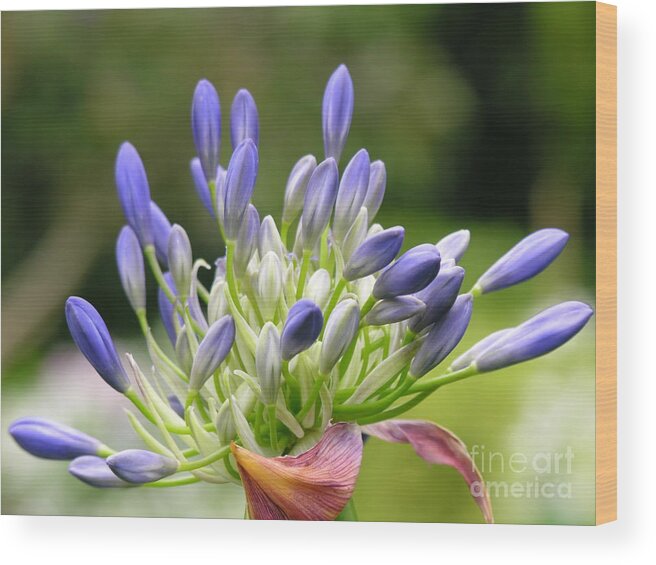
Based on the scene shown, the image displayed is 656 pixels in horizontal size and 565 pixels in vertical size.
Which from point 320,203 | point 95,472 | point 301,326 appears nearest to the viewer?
point 301,326

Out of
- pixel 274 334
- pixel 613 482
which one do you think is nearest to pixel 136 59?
pixel 274 334

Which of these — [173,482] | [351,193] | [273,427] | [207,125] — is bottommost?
[173,482]

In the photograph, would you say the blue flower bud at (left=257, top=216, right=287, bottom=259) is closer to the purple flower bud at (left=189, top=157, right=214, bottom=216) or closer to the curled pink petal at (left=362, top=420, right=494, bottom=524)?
the purple flower bud at (left=189, top=157, right=214, bottom=216)

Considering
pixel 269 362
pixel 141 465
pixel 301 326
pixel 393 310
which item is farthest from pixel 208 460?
pixel 393 310
